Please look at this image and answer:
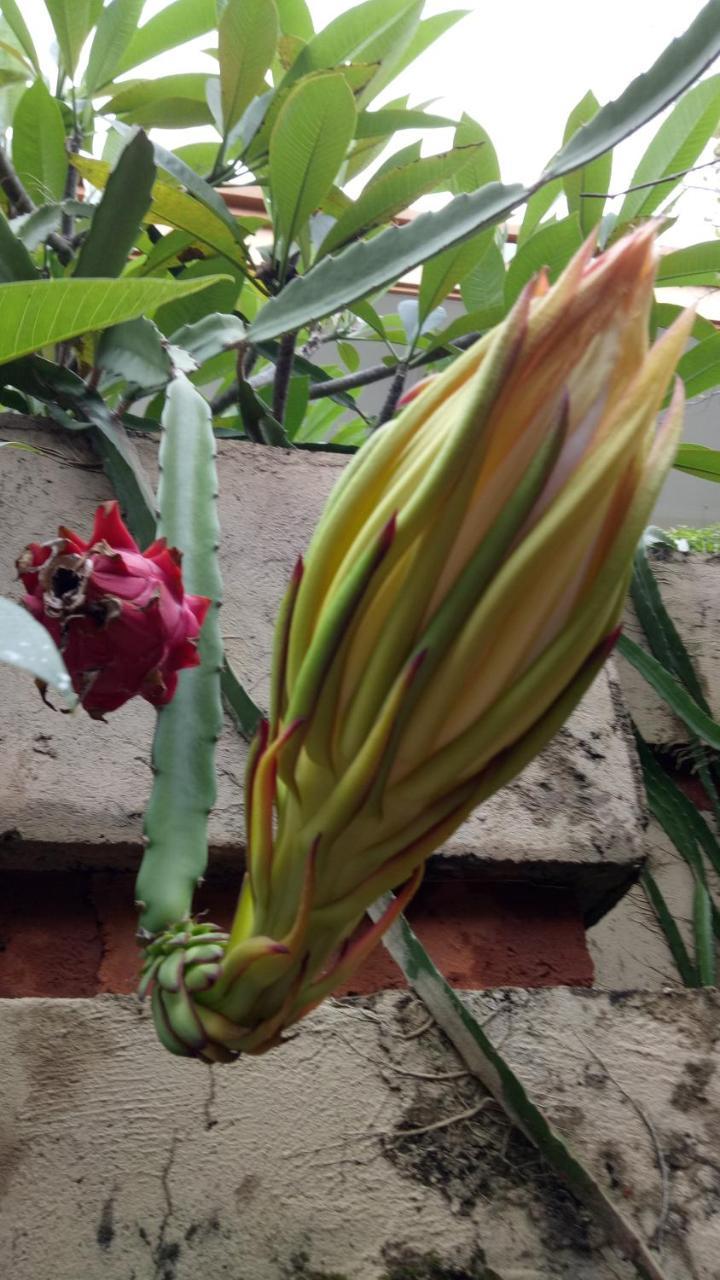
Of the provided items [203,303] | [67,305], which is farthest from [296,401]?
[67,305]

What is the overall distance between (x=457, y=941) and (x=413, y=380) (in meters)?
1.32

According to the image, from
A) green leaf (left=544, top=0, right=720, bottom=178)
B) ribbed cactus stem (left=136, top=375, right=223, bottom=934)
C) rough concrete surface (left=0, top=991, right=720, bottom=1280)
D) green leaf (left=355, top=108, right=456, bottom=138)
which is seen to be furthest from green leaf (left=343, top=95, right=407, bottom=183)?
rough concrete surface (left=0, top=991, right=720, bottom=1280)

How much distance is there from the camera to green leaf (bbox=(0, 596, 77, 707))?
0.34m

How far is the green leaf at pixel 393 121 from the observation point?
118 cm

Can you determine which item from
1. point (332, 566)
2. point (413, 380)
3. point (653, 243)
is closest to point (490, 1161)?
point (332, 566)

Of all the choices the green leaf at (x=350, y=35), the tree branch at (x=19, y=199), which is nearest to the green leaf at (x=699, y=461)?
the green leaf at (x=350, y=35)

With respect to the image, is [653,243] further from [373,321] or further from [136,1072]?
[373,321]

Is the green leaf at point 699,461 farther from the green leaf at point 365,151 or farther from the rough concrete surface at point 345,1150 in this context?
the rough concrete surface at point 345,1150

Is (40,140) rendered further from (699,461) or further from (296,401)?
(699,461)

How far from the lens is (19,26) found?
122cm

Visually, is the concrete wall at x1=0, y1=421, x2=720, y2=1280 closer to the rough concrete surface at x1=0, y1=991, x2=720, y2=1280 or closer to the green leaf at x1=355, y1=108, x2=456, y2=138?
the rough concrete surface at x1=0, y1=991, x2=720, y2=1280

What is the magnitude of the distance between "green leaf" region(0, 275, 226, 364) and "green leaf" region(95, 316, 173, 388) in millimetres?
186

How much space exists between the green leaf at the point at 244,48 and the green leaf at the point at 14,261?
34 cm

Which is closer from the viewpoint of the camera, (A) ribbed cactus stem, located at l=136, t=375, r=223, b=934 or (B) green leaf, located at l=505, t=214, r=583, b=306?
(A) ribbed cactus stem, located at l=136, t=375, r=223, b=934
